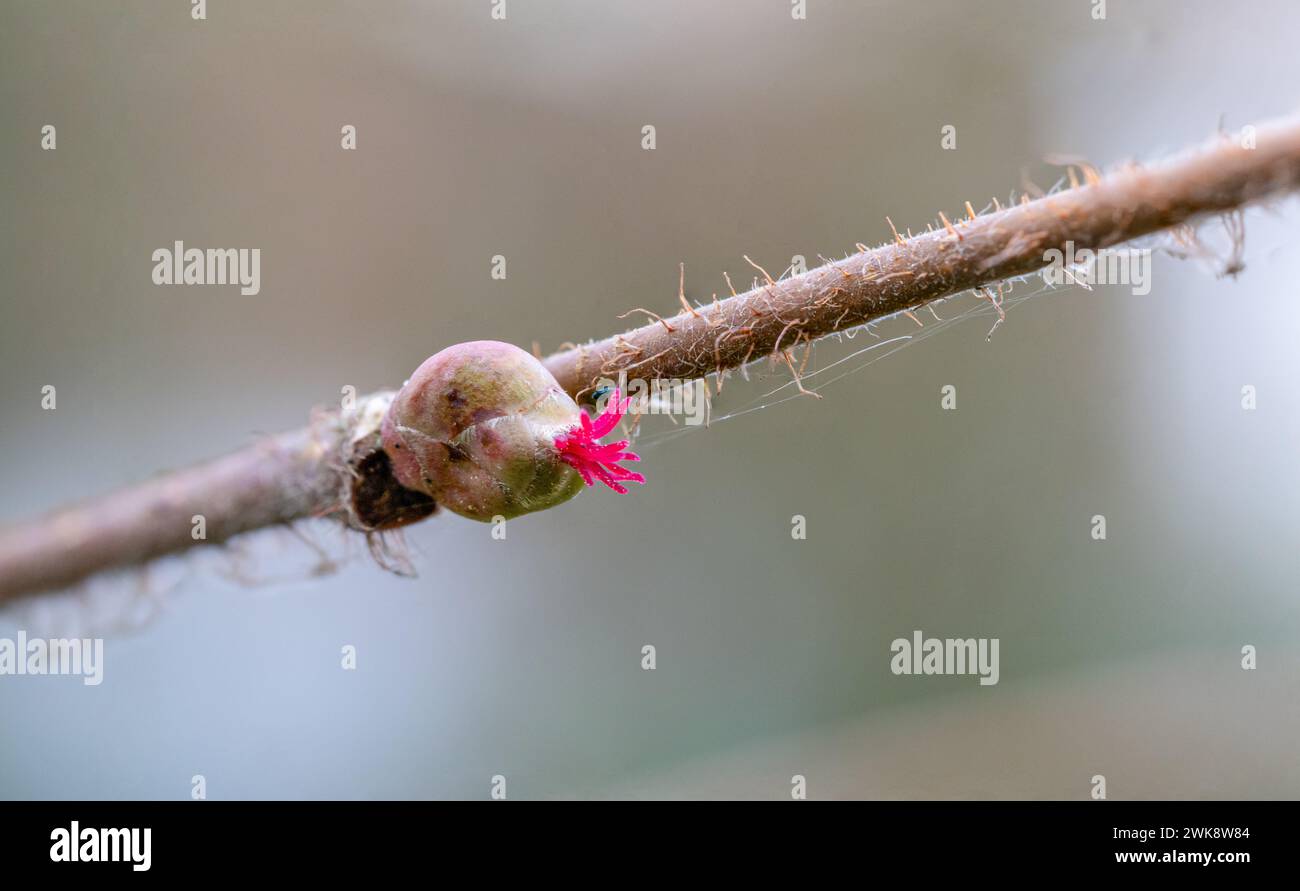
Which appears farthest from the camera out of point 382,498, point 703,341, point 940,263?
point 382,498

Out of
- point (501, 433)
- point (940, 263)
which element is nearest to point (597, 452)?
point (501, 433)

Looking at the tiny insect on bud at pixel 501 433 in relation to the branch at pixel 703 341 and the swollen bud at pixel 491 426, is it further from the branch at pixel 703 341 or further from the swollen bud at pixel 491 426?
the branch at pixel 703 341

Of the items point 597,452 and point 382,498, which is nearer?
point 597,452

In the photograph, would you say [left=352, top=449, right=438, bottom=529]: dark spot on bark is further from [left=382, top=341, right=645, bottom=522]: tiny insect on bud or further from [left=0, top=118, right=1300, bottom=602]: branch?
[left=382, top=341, right=645, bottom=522]: tiny insect on bud

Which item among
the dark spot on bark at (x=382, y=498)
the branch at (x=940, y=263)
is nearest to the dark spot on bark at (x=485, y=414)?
the branch at (x=940, y=263)

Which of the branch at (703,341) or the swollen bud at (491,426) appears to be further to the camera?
the swollen bud at (491,426)

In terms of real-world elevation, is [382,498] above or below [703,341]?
below

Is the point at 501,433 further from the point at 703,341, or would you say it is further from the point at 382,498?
the point at 382,498
